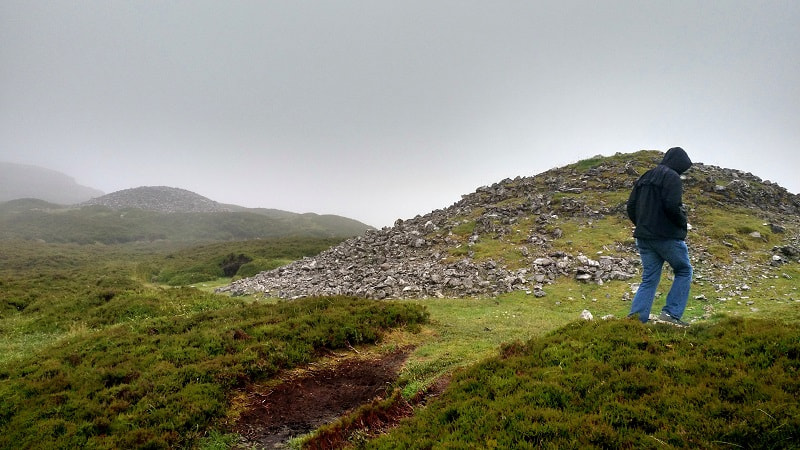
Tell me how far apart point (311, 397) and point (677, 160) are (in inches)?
421

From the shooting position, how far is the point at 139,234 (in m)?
95.5

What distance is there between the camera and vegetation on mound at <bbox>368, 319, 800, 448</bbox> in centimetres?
493

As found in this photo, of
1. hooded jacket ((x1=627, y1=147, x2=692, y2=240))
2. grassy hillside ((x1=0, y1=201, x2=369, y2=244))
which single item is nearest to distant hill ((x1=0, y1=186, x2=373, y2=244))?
grassy hillside ((x1=0, y1=201, x2=369, y2=244))

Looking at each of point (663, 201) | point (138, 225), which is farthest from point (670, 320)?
point (138, 225)

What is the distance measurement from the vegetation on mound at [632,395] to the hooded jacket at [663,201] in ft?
7.27

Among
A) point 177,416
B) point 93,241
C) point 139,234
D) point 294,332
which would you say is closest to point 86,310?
point 294,332

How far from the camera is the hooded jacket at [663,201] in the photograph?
8.59 m

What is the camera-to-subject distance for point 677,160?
906cm

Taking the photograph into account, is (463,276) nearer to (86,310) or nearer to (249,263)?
(86,310)

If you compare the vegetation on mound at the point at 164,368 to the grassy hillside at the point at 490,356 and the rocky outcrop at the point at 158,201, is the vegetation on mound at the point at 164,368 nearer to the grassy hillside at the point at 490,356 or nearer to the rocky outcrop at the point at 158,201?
the grassy hillside at the point at 490,356

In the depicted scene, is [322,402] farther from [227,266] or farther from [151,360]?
[227,266]

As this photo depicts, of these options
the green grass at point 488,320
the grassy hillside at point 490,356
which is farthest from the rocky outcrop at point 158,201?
the green grass at point 488,320

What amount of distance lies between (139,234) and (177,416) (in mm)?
106362

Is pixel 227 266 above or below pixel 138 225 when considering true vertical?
below
